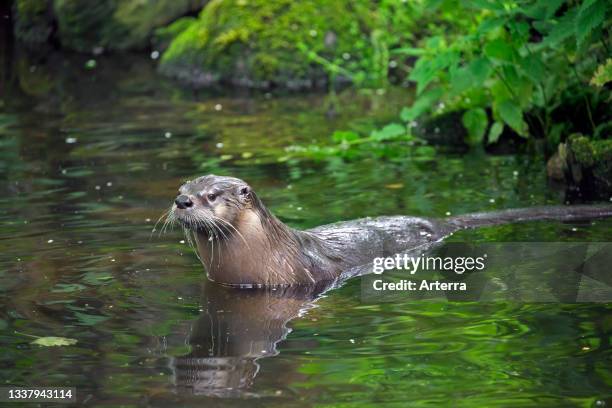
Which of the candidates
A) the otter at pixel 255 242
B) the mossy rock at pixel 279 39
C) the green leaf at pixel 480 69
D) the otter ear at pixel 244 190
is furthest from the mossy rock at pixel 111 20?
the otter ear at pixel 244 190

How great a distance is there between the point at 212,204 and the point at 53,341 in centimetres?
128

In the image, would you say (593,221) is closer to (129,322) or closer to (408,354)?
(408,354)

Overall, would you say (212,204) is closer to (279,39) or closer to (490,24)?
(490,24)

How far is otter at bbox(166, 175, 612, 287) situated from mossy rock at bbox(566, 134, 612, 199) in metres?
2.29

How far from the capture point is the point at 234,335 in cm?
582

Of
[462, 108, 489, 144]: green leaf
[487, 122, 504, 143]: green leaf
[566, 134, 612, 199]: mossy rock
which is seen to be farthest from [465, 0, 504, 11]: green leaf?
[462, 108, 489, 144]: green leaf

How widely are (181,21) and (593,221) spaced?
1251 centimetres

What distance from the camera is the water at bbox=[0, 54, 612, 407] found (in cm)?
500

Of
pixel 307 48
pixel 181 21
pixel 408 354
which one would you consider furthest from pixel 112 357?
pixel 181 21

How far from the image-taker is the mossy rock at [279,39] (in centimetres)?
1606

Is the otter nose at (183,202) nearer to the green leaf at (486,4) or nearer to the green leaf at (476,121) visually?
the green leaf at (486,4)

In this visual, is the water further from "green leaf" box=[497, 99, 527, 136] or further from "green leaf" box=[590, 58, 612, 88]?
"green leaf" box=[590, 58, 612, 88]

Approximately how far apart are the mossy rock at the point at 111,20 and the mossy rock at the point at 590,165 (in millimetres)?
11613

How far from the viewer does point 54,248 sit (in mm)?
7684
